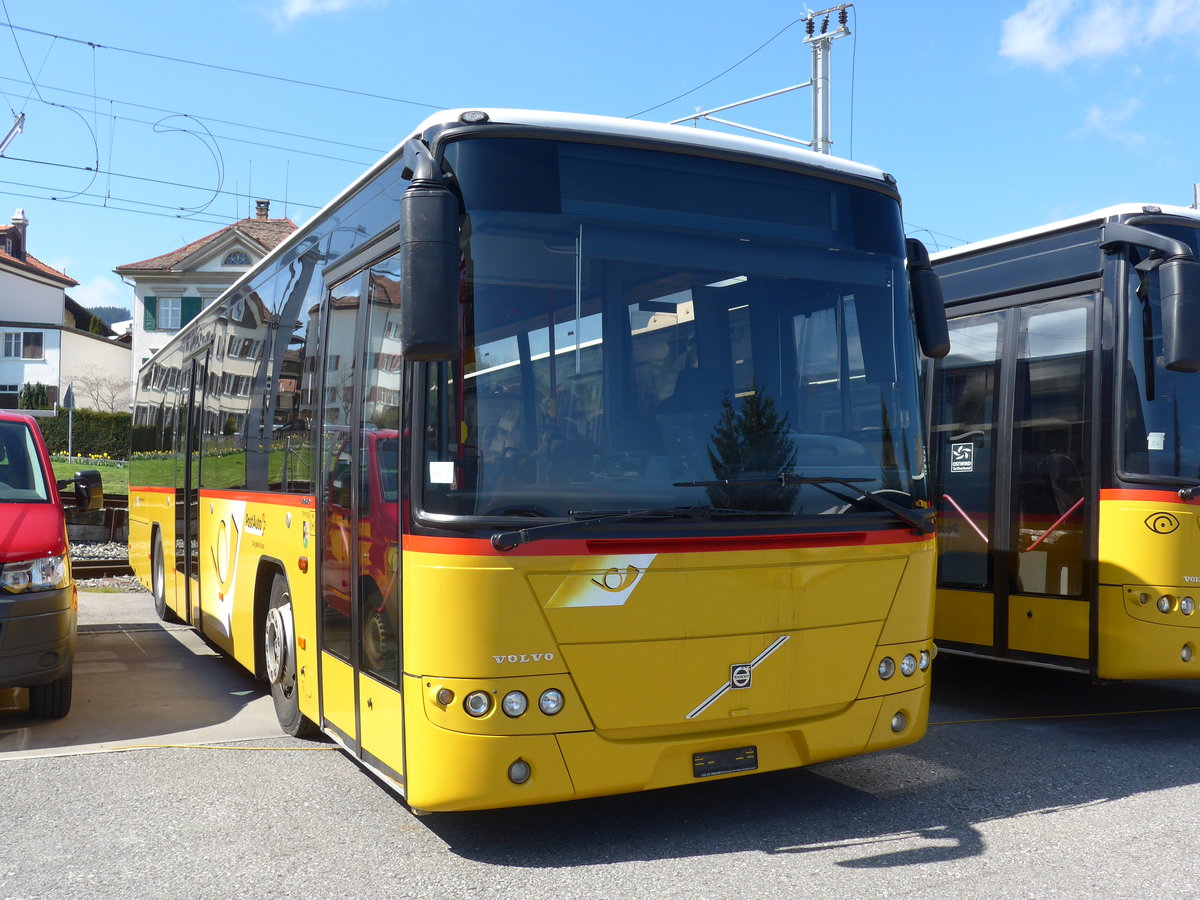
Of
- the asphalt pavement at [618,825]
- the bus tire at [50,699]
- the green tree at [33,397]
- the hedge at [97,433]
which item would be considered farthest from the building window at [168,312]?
the asphalt pavement at [618,825]

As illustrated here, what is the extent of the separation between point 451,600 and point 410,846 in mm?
1209

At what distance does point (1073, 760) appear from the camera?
6.57 metres

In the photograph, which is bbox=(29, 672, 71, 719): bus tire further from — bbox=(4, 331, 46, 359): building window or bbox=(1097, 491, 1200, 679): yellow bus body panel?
bbox=(4, 331, 46, 359): building window

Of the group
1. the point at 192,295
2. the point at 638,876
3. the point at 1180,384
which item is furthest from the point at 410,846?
the point at 192,295

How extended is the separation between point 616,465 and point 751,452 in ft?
2.07

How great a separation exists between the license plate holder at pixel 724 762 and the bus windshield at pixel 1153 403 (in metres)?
3.39

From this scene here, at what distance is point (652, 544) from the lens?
4.79m

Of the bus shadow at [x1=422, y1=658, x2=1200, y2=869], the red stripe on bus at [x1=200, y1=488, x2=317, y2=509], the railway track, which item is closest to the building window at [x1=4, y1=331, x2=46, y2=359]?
the railway track

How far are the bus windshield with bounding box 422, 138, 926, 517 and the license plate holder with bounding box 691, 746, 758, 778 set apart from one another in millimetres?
1043

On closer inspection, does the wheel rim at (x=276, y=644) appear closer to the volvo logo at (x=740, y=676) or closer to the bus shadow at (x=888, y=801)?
the bus shadow at (x=888, y=801)

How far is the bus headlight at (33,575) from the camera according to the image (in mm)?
6859

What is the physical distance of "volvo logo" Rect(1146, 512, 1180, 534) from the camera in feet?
22.4

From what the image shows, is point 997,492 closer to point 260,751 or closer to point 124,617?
point 260,751

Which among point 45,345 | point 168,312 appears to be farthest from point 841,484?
point 45,345
